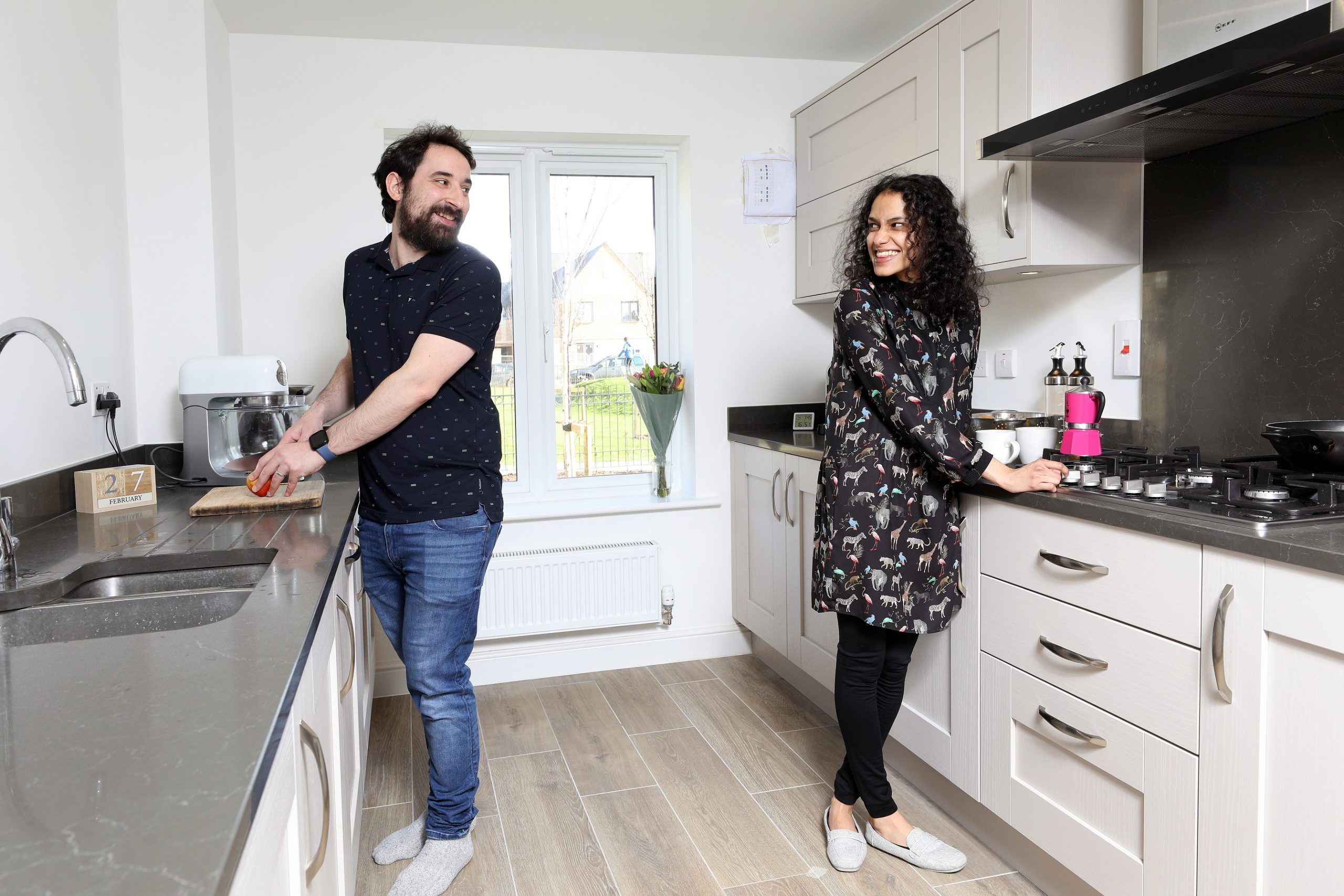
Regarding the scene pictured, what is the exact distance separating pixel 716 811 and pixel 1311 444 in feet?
4.92

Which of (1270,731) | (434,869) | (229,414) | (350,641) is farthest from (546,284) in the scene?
(1270,731)

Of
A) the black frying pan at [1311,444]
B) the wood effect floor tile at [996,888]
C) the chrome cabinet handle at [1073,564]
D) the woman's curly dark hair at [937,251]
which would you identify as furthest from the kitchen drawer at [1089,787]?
the woman's curly dark hair at [937,251]

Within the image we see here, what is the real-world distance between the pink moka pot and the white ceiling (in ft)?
4.70

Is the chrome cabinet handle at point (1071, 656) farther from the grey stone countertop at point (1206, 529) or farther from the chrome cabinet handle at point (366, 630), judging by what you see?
the chrome cabinet handle at point (366, 630)

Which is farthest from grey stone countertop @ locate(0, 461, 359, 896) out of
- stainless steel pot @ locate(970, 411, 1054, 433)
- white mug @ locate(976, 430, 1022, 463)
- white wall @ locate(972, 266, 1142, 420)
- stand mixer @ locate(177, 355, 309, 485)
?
white wall @ locate(972, 266, 1142, 420)

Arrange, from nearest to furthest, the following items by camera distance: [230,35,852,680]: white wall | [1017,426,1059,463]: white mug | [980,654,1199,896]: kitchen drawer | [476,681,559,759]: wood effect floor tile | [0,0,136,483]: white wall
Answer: [980,654,1199,896]: kitchen drawer → [0,0,136,483]: white wall → [1017,426,1059,463]: white mug → [476,681,559,759]: wood effect floor tile → [230,35,852,680]: white wall

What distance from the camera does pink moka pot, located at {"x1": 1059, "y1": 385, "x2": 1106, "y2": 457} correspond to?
2.01 metres

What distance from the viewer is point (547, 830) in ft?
7.14

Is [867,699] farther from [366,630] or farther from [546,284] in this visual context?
[546,284]

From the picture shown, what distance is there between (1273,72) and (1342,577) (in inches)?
32.9

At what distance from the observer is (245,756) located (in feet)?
2.19

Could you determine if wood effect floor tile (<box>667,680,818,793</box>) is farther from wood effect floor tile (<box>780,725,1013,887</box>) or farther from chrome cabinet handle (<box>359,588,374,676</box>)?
chrome cabinet handle (<box>359,588,374,676</box>)

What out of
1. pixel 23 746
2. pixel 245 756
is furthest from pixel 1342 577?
pixel 23 746

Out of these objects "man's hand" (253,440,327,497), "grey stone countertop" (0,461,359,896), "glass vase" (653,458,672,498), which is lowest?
"glass vase" (653,458,672,498)
